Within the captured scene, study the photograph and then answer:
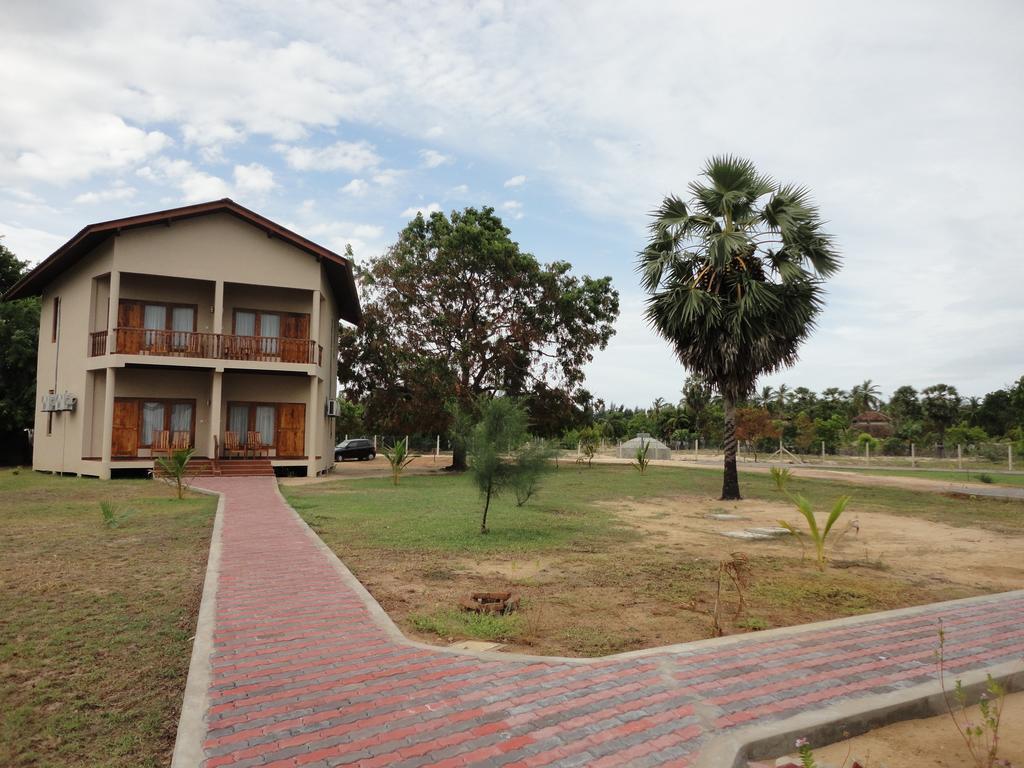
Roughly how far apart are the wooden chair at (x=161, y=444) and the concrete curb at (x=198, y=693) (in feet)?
54.7

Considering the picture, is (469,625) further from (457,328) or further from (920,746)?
(457,328)

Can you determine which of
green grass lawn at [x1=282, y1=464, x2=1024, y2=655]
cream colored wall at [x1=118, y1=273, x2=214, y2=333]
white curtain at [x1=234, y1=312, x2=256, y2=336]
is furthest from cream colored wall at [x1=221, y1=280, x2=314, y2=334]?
green grass lawn at [x1=282, y1=464, x2=1024, y2=655]

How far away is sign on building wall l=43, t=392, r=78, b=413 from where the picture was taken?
21.7m

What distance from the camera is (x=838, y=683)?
4.41 m

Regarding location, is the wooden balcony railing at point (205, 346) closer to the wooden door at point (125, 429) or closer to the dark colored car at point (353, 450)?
the wooden door at point (125, 429)

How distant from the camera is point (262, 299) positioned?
23.5 m

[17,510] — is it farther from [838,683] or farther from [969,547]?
[969,547]

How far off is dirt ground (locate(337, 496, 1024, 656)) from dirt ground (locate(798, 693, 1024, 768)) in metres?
1.76

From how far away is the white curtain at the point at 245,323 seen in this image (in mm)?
23141

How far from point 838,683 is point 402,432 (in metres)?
24.4

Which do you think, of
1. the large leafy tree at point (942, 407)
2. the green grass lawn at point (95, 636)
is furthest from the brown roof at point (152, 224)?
the large leafy tree at point (942, 407)

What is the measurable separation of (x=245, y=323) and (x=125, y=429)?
16.8 feet

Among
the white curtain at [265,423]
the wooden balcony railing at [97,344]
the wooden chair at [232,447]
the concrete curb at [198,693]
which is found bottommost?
the concrete curb at [198,693]

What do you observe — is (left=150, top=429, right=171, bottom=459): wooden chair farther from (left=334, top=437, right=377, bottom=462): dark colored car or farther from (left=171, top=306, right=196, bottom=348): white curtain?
(left=334, top=437, right=377, bottom=462): dark colored car
